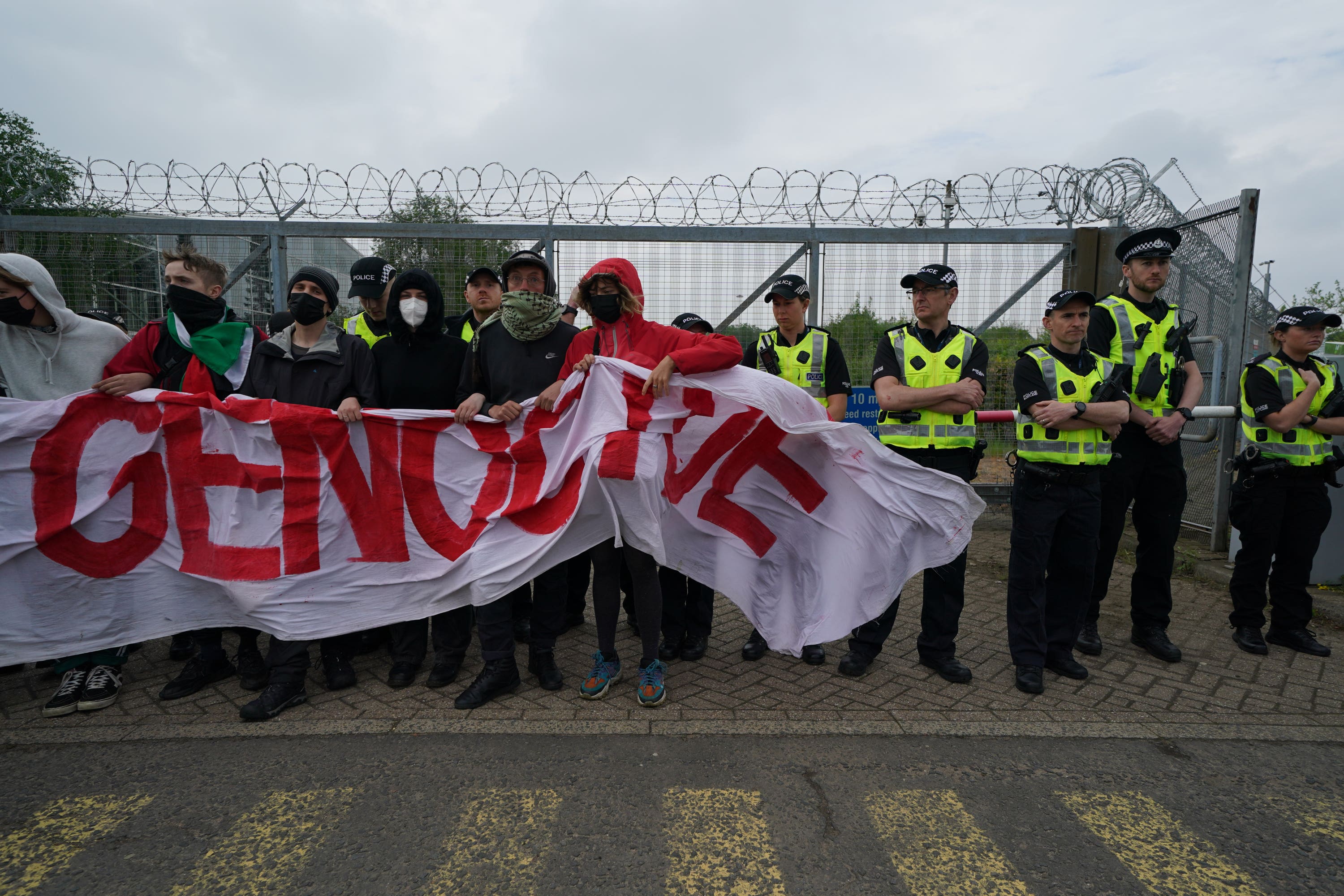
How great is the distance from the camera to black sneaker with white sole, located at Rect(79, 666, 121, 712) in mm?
3781

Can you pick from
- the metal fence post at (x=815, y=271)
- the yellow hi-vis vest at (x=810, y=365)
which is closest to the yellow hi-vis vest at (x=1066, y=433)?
the yellow hi-vis vest at (x=810, y=365)

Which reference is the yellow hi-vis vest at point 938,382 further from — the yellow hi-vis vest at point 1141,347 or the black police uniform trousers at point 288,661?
the black police uniform trousers at point 288,661

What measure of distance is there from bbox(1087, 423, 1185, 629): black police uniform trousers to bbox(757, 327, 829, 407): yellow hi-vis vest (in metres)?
1.69

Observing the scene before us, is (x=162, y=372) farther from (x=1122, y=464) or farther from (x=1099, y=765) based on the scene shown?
(x=1122, y=464)

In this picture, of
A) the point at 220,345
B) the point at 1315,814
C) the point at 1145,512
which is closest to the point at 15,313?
the point at 220,345

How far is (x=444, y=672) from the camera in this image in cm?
407

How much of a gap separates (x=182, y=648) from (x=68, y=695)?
2.46 feet

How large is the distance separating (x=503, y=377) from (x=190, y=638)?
8.51ft

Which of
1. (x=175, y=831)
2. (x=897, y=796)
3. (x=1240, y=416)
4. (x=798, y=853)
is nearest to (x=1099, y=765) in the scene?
(x=897, y=796)

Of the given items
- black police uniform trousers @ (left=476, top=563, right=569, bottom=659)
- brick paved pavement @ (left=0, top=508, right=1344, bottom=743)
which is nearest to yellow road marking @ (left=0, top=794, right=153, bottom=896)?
brick paved pavement @ (left=0, top=508, right=1344, bottom=743)

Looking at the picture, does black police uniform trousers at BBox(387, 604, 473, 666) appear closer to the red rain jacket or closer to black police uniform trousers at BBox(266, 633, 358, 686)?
black police uniform trousers at BBox(266, 633, 358, 686)

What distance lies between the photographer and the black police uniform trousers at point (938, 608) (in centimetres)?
415

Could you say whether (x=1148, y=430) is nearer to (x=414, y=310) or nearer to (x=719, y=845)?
(x=719, y=845)

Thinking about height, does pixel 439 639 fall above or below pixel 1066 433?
below
